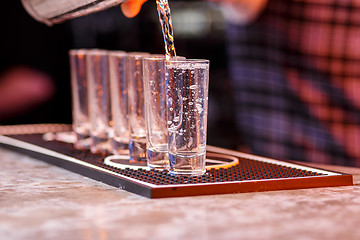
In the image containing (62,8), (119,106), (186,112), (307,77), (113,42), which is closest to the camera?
(186,112)

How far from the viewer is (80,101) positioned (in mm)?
1705

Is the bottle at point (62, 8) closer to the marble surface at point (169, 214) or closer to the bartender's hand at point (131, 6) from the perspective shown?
the bartender's hand at point (131, 6)

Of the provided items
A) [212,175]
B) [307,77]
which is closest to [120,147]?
[212,175]

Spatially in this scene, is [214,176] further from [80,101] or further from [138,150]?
[80,101]

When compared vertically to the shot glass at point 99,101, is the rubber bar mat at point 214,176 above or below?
below

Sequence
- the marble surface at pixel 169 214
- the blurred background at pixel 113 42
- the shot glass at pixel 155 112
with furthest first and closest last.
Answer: the blurred background at pixel 113 42, the shot glass at pixel 155 112, the marble surface at pixel 169 214

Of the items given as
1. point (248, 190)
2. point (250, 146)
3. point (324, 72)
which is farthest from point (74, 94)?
point (250, 146)

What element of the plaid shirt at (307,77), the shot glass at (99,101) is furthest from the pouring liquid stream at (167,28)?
the plaid shirt at (307,77)

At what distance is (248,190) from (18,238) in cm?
49

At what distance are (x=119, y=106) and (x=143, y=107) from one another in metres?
0.09

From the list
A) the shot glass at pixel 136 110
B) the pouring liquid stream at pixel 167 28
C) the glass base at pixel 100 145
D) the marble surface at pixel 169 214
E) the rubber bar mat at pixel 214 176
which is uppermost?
the pouring liquid stream at pixel 167 28

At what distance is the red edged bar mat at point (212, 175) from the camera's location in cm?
119

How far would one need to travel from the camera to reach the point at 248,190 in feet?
4.00

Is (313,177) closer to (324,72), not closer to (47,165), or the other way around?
(47,165)
